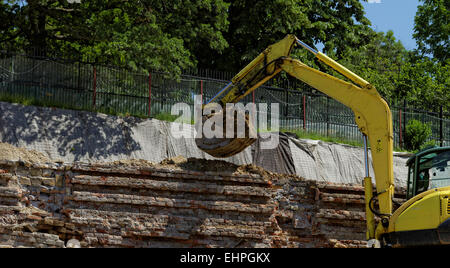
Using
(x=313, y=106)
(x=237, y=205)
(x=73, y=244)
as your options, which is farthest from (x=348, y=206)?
(x=313, y=106)

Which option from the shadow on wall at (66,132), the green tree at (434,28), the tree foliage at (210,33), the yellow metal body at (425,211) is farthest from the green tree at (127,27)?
the green tree at (434,28)

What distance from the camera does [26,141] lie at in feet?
50.3

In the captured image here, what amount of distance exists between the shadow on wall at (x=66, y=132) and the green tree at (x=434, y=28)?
918 inches

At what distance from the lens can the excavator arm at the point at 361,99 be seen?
1002 centimetres

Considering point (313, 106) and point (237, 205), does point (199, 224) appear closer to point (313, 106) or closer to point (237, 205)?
point (237, 205)

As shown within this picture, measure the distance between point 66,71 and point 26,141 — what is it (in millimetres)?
3100

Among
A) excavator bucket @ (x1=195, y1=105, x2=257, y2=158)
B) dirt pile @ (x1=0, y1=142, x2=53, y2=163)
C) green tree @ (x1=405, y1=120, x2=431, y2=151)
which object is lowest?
dirt pile @ (x1=0, y1=142, x2=53, y2=163)

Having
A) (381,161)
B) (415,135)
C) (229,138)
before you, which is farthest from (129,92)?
(415,135)

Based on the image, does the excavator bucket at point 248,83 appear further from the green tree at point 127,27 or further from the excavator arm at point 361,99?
the green tree at point 127,27

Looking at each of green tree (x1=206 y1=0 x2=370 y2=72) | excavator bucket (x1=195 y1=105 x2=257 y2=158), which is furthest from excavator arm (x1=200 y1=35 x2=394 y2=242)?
green tree (x1=206 y1=0 x2=370 y2=72)

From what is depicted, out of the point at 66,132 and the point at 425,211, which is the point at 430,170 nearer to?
Result: the point at 425,211

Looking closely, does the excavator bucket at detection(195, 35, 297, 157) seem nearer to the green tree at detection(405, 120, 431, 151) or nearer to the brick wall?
the brick wall

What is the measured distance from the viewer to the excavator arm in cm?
1002

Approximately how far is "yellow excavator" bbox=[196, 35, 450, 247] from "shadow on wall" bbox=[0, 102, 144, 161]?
15.6 feet
